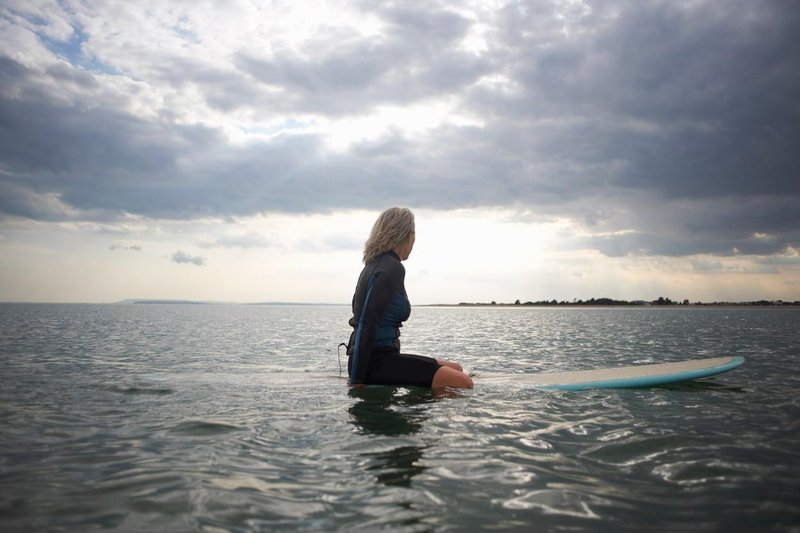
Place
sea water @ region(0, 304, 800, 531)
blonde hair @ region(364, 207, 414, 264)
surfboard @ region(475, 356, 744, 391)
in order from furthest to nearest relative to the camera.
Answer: surfboard @ region(475, 356, 744, 391) < blonde hair @ region(364, 207, 414, 264) < sea water @ region(0, 304, 800, 531)

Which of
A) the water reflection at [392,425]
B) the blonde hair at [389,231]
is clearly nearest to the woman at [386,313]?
the blonde hair at [389,231]

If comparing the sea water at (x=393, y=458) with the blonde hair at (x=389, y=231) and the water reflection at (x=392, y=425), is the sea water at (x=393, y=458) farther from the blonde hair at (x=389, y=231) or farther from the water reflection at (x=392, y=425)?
the blonde hair at (x=389, y=231)

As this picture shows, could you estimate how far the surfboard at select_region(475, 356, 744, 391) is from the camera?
8.18m

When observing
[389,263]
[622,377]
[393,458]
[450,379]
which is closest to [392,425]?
[393,458]

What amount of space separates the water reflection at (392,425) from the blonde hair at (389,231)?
198 centimetres

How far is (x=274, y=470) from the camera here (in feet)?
12.9

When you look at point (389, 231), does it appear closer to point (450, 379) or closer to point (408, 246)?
point (408, 246)

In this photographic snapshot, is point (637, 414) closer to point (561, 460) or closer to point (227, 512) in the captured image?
point (561, 460)

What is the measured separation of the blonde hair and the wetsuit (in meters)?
0.12

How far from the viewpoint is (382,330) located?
718 centimetres

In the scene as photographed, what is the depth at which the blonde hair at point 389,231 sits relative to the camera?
716cm

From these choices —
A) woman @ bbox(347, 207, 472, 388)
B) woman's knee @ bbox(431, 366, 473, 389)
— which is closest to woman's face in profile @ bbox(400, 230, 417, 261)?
woman @ bbox(347, 207, 472, 388)

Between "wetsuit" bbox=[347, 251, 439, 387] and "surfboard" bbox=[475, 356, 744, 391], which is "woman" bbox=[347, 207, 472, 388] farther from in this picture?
"surfboard" bbox=[475, 356, 744, 391]

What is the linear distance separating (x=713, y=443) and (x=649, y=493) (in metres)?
1.93
